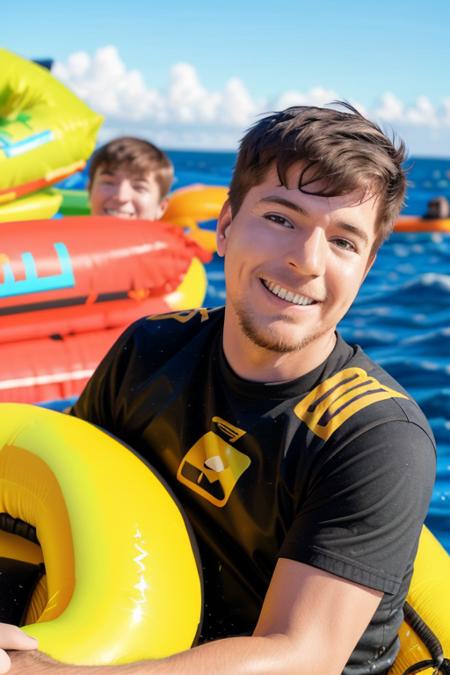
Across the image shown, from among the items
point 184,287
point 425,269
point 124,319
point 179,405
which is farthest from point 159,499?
point 425,269

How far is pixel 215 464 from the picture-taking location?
1511 millimetres

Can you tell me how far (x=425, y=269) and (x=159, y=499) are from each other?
6.37m

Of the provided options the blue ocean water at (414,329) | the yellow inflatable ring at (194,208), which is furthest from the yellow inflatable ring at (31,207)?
the yellow inflatable ring at (194,208)

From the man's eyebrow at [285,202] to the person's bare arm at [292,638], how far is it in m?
0.57

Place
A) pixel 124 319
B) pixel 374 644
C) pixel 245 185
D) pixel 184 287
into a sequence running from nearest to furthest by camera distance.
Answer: pixel 374 644, pixel 245 185, pixel 124 319, pixel 184 287

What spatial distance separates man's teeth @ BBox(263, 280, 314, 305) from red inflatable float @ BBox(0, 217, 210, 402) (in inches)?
78.1

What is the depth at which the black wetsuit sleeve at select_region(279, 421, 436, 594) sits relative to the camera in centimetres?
127

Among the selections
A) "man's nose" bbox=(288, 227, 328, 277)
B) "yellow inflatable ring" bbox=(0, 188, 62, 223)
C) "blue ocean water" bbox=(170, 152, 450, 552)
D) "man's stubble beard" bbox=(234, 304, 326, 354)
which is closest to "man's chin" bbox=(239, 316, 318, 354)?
"man's stubble beard" bbox=(234, 304, 326, 354)

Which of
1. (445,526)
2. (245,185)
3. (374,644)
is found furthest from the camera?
(445,526)

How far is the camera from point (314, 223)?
145 centimetres

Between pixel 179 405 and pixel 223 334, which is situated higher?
pixel 223 334

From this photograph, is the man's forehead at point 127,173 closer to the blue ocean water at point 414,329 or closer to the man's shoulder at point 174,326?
the blue ocean water at point 414,329

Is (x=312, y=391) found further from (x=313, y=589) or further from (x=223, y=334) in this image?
(x=313, y=589)

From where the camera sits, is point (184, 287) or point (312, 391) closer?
point (312, 391)
